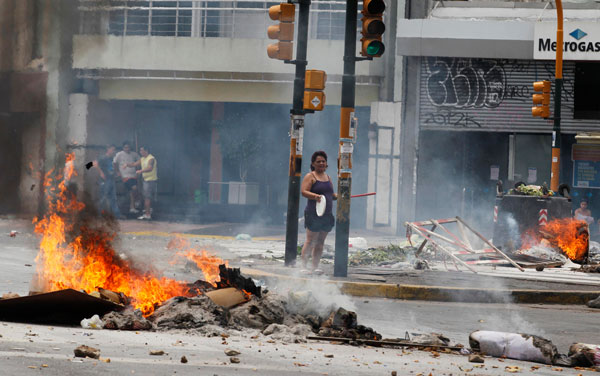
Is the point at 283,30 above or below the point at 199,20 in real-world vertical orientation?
below

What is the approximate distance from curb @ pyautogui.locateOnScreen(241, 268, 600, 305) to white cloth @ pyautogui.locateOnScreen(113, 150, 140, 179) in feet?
39.4

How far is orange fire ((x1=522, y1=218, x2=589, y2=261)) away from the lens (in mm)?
14555

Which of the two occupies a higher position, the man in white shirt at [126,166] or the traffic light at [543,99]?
the traffic light at [543,99]

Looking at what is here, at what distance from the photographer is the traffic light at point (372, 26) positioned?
10.7 meters

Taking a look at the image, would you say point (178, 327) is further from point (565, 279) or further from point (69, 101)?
point (69, 101)

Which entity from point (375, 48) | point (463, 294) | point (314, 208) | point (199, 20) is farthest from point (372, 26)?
point (199, 20)

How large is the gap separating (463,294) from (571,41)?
1086cm

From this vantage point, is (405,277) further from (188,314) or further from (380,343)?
(188,314)

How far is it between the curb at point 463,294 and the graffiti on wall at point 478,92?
1033cm

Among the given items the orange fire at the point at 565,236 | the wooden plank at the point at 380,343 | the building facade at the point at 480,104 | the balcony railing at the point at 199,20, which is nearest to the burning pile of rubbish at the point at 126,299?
the wooden plank at the point at 380,343

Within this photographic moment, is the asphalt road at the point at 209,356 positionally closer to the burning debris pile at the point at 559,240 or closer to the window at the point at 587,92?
the burning debris pile at the point at 559,240

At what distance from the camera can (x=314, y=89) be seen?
11.9 metres

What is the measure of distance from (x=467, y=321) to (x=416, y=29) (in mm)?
11963

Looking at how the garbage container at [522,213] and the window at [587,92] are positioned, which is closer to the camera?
the garbage container at [522,213]
